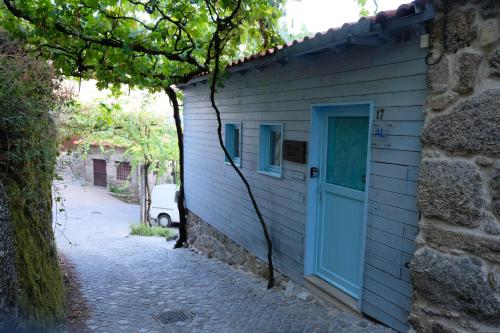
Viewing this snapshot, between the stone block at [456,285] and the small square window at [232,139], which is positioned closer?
the stone block at [456,285]

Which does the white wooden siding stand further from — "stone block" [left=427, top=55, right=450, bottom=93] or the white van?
the white van

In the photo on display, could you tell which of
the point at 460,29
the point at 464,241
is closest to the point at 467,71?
the point at 460,29

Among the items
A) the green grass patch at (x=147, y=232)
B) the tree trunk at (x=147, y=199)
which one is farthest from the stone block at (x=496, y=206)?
the tree trunk at (x=147, y=199)

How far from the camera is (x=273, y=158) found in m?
5.69

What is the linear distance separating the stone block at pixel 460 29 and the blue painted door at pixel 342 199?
3.93 feet

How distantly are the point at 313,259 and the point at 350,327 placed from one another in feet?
3.47

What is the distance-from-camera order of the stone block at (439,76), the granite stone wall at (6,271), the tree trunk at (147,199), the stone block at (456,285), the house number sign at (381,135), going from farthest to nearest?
the tree trunk at (147,199) < the house number sign at (381,135) < the granite stone wall at (6,271) < the stone block at (439,76) < the stone block at (456,285)

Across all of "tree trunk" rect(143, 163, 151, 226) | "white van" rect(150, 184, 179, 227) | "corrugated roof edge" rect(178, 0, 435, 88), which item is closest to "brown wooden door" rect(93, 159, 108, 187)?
"tree trunk" rect(143, 163, 151, 226)

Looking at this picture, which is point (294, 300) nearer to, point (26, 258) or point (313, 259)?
point (313, 259)

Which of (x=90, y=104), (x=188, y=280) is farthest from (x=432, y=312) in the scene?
(x=90, y=104)

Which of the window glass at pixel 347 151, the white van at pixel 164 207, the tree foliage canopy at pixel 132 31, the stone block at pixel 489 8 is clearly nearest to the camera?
the stone block at pixel 489 8

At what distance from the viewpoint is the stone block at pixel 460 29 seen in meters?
2.59

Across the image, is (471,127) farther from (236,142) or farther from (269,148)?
(236,142)

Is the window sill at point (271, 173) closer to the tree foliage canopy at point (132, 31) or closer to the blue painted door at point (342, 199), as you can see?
the blue painted door at point (342, 199)
